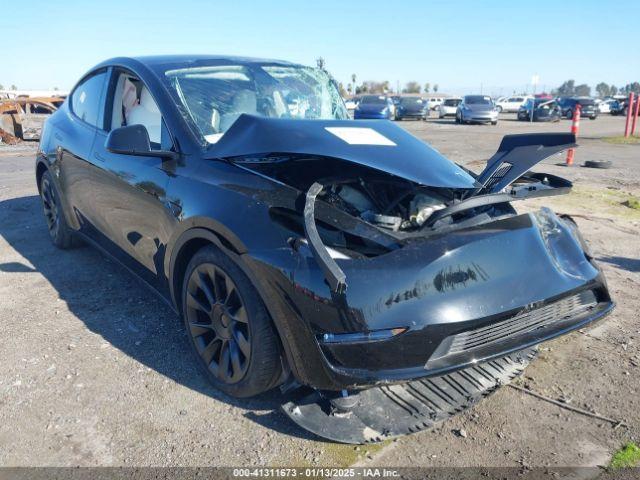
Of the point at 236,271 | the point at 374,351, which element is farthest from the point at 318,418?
the point at 236,271

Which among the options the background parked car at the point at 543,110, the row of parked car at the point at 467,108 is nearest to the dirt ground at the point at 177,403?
the row of parked car at the point at 467,108

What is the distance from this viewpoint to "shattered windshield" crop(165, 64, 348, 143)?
325 cm

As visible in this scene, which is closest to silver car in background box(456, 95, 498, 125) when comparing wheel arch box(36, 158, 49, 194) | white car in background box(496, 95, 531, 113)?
white car in background box(496, 95, 531, 113)

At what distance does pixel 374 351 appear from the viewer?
212 centimetres

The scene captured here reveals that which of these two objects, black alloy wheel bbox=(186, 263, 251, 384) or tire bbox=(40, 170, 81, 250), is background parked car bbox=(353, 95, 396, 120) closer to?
tire bbox=(40, 170, 81, 250)

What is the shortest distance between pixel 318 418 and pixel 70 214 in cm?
318

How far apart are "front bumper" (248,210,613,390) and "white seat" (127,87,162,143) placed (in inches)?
61.7

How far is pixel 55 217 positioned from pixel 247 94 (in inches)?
102

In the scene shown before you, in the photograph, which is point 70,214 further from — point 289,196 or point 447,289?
point 447,289

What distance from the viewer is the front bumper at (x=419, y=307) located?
2.13 metres

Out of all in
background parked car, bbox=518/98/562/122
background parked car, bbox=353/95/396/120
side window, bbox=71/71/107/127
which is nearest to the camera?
side window, bbox=71/71/107/127

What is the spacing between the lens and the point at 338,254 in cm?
227

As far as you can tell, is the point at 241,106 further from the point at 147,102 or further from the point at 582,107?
the point at 582,107

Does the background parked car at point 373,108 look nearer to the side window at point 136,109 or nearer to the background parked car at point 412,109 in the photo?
the background parked car at point 412,109
